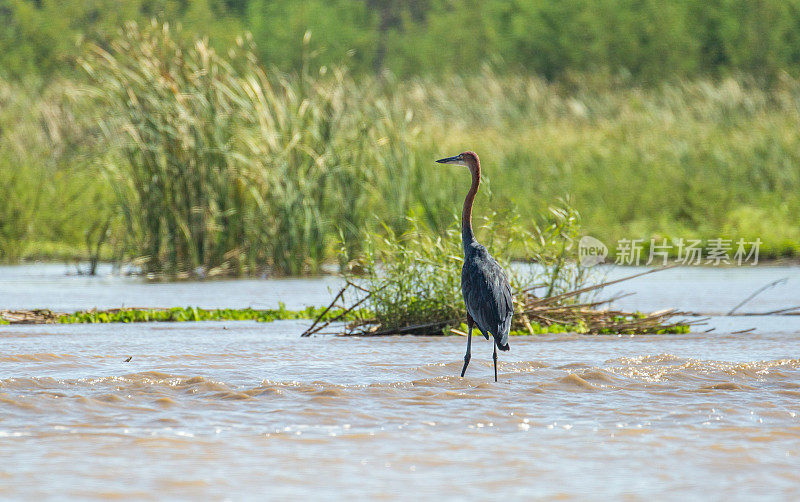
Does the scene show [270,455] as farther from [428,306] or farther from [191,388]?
[428,306]

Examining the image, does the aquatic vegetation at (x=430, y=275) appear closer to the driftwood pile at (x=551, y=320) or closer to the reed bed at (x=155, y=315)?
the driftwood pile at (x=551, y=320)

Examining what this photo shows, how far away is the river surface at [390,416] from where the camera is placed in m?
4.00

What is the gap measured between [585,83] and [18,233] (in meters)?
16.0

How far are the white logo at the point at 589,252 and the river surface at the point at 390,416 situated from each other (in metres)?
1.09

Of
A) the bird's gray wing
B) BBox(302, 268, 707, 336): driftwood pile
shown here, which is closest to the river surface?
BBox(302, 268, 707, 336): driftwood pile

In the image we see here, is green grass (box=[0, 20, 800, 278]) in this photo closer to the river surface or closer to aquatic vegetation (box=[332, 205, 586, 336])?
aquatic vegetation (box=[332, 205, 586, 336])

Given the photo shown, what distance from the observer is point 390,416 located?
5.15 m

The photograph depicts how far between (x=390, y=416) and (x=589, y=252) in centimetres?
593

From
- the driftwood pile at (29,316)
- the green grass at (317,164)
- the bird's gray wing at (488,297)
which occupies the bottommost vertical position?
the driftwood pile at (29,316)

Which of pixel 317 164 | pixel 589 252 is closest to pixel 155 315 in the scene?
pixel 317 164

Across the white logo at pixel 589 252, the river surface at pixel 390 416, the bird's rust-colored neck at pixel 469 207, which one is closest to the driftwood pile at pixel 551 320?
the river surface at pixel 390 416

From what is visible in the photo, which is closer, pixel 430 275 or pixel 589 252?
pixel 430 275

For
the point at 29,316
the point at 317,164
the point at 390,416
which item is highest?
the point at 317,164

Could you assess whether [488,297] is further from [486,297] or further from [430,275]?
[430,275]
